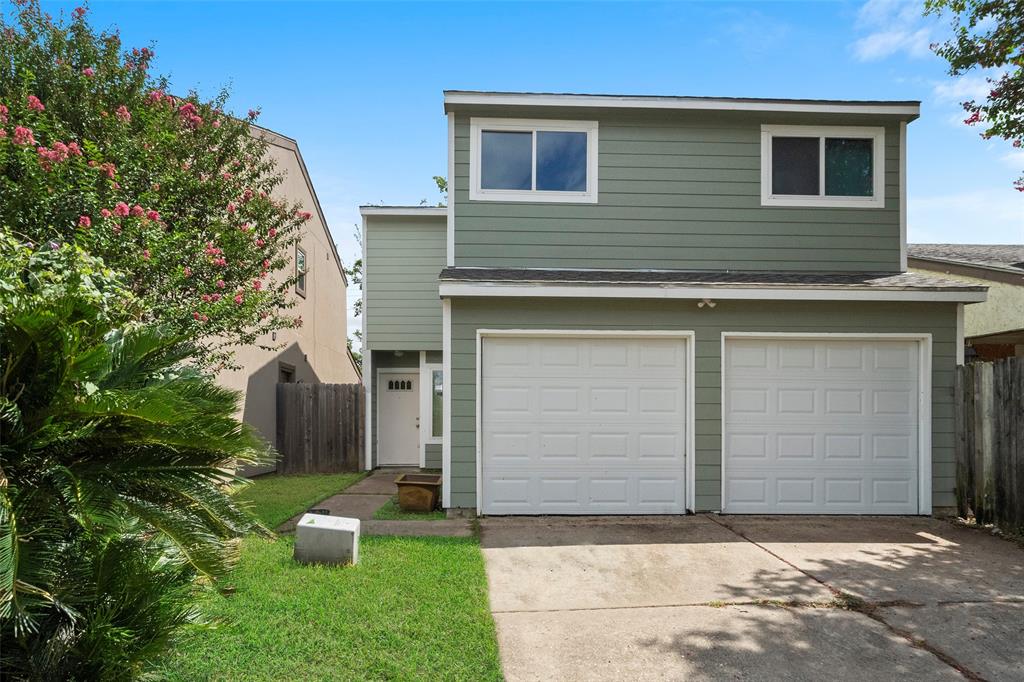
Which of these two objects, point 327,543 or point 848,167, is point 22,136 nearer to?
point 327,543

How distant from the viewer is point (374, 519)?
724 cm

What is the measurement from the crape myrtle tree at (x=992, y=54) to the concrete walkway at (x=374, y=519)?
936 cm

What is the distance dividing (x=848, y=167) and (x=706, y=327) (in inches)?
134

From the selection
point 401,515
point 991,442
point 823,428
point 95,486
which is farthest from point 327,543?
point 991,442

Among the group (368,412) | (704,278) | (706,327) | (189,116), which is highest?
(189,116)

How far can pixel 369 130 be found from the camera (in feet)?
40.8

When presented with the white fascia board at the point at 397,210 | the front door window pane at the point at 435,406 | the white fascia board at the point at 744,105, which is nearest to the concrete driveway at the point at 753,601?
the white fascia board at the point at 744,105

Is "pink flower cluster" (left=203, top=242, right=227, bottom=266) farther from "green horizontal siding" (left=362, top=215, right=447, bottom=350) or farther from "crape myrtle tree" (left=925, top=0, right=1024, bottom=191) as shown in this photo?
"crape myrtle tree" (left=925, top=0, right=1024, bottom=191)

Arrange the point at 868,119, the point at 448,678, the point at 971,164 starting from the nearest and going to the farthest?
1. the point at 448,678
2. the point at 868,119
3. the point at 971,164

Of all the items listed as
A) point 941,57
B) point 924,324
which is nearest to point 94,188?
point 924,324

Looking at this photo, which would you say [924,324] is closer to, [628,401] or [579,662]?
[628,401]

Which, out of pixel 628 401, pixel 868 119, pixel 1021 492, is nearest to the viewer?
pixel 1021 492

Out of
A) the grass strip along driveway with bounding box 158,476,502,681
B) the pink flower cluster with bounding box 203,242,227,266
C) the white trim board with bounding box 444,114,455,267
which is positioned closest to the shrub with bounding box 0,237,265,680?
the grass strip along driveway with bounding box 158,476,502,681

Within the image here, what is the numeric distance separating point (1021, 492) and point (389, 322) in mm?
10494
